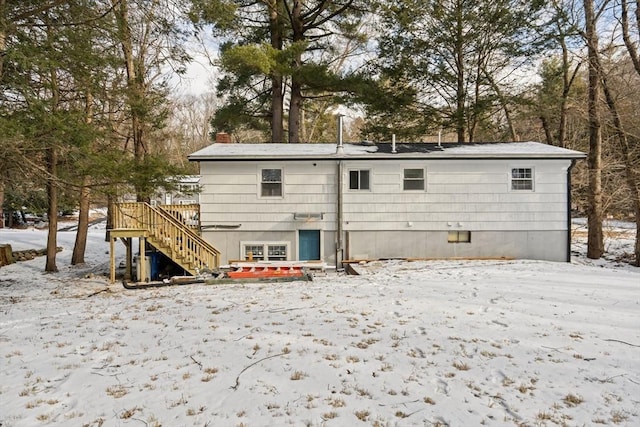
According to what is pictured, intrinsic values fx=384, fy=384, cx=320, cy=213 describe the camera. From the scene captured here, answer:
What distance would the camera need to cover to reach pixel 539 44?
1585cm

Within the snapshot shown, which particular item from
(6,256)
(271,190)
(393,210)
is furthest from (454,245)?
(6,256)

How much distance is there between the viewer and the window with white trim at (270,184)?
41.2 ft

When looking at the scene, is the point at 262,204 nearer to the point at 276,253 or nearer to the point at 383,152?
the point at 276,253

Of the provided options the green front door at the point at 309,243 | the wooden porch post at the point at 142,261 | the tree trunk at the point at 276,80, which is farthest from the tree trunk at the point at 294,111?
the wooden porch post at the point at 142,261

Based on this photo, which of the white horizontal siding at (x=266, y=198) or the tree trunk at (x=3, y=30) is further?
the white horizontal siding at (x=266, y=198)

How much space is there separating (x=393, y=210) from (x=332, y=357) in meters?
8.66

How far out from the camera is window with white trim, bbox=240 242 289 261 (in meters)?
12.5

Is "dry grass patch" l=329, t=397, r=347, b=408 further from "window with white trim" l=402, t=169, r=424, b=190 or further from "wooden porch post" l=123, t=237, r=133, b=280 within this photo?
"wooden porch post" l=123, t=237, r=133, b=280

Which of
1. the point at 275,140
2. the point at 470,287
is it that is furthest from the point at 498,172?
the point at 275,140

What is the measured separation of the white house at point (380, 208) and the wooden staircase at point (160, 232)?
1344 millimetres

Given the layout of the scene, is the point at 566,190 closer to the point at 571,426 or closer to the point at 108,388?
the point at 571,426

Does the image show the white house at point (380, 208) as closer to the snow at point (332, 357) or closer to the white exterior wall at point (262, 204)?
the white exterior wall at point (262, 204)

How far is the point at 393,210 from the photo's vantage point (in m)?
12.5

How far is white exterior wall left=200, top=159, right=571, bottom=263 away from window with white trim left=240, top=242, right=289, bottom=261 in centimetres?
17
